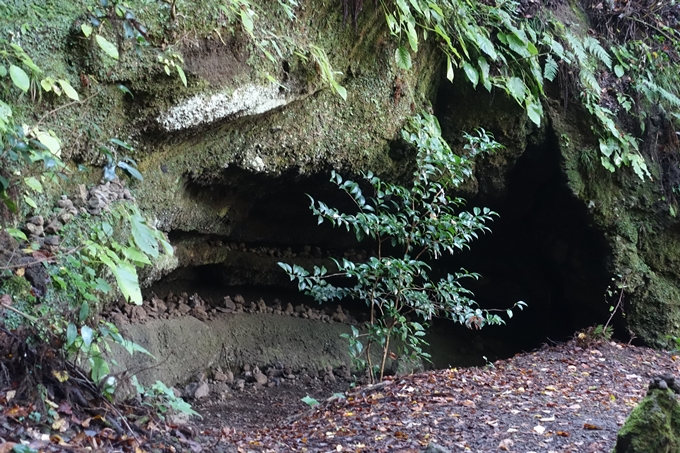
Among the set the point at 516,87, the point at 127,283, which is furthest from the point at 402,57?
the point at 127,283

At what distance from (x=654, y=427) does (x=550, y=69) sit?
3947 mm

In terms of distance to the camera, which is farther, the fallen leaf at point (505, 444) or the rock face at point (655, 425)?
the fallen leaf at point (505, 444)

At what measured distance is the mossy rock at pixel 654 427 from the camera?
2.40 meters

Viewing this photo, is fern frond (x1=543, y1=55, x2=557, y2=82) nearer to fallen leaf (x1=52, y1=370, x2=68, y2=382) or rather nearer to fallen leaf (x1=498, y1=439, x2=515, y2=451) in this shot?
fallen leaf (x1=498, y1=439, x2=515, y2=451)

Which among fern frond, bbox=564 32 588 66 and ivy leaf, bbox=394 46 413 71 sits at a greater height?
fern frond, bbox=564 32 588 66

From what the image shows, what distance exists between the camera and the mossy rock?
7.87ft

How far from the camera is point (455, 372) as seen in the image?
457 cm

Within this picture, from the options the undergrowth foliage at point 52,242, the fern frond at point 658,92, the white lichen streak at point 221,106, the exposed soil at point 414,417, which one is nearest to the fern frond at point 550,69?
the fern frond at point 658,92

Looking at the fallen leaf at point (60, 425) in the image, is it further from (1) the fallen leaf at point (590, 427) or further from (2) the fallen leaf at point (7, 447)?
(1) the fallen leaf at point (590, 427)

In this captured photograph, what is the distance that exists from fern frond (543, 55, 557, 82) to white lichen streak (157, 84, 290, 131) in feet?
9.04

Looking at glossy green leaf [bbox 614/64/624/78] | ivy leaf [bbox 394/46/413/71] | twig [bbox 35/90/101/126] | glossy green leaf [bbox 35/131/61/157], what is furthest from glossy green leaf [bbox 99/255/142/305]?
glossy green leaf [bbox 614/64/624/78]

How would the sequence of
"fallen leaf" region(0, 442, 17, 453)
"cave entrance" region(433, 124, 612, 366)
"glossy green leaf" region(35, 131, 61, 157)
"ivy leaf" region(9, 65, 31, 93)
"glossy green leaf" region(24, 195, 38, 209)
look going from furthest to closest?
1. "cave entrance" region(433, 124, 612, 366)
2. "glossy green leaf" region(24, 195, 38, 209)
3. "glossy green leaf" region(35, 131, 61, 157)
4. "ivy leaf" region(9, 65, 31, 93)
5. "fallen leaf" region(0, 442, 17, 453)

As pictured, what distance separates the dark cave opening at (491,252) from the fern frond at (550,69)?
28.9 inches

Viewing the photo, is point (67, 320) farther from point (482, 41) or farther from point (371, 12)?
point (482, 41)
